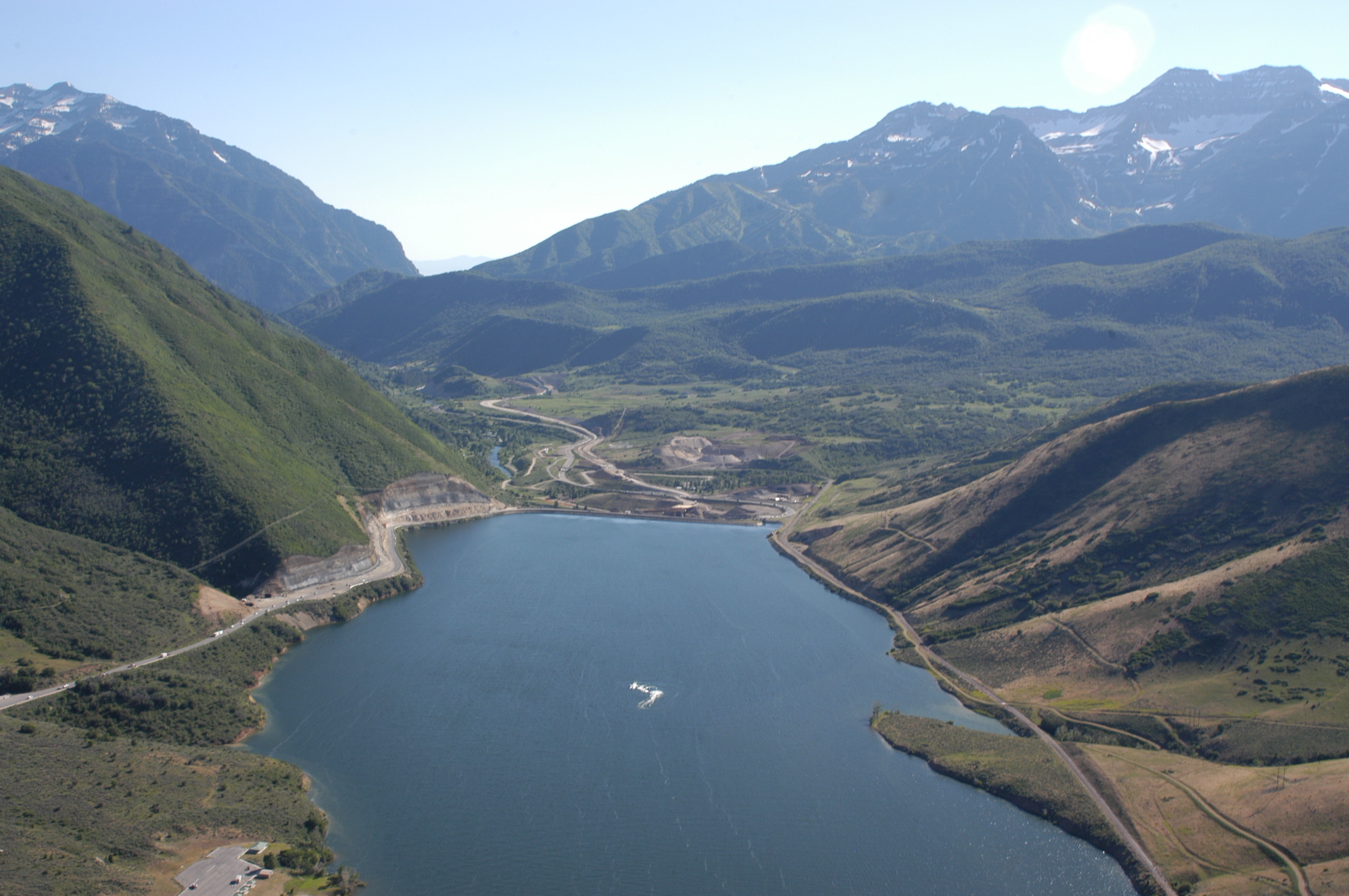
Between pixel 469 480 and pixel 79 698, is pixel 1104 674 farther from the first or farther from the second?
pixel 469 480

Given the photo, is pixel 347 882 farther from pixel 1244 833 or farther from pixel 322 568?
pixel 322 568

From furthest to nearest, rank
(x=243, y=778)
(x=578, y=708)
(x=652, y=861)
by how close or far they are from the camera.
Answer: (x=578, y=708) → (x=243, y=778) → (x=652, y=861)

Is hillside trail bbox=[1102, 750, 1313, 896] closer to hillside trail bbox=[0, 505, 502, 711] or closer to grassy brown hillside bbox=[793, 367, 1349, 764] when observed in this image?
grassy brown hillside bbox=[793, 367, 1349, 764]

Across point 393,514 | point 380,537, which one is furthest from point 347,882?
point 393,514

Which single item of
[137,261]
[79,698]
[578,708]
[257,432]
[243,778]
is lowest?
[578,708]

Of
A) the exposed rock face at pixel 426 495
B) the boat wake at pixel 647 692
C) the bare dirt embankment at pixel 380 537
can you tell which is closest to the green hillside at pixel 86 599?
the bare dirt embankment at pixel 380 537

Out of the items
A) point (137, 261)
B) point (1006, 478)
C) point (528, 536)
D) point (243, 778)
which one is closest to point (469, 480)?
point (528, 536)

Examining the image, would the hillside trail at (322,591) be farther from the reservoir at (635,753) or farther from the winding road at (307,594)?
the reservoir at (635,753)

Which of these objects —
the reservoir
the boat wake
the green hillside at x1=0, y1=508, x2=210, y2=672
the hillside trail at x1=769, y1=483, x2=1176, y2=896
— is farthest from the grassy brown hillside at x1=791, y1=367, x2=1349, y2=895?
the green hillside at x1=0, y1=508, x2=210, y2=672
